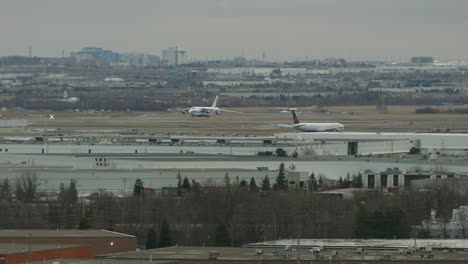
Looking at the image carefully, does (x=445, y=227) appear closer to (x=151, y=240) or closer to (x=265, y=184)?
(x=151, y=240)

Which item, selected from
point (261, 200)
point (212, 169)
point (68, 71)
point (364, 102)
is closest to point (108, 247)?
point (261, 200)

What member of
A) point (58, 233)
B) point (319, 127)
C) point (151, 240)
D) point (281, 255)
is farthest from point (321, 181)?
point (319, 127)

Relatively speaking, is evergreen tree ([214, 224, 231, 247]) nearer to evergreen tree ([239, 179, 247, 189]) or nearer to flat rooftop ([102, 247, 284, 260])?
flat rooftop ([102, 247, 284, 260])

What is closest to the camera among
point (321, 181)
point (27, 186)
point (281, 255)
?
point (281, 255)

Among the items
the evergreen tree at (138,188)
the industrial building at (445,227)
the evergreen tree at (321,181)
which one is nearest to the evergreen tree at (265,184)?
the evergreen tree at (321,181)

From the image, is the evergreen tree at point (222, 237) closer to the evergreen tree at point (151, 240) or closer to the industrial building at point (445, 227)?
the evergreen tree at point (151, 240)

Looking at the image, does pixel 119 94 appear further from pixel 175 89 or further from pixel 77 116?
pixel 77 116

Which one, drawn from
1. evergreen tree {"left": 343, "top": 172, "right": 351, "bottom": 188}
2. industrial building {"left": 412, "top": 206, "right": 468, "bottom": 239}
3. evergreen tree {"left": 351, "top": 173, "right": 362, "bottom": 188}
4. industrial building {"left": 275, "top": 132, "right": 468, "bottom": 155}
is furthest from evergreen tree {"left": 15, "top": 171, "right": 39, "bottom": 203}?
industrial building {"left": 275, "top": 132, "right": 468, "bottom": 155}
